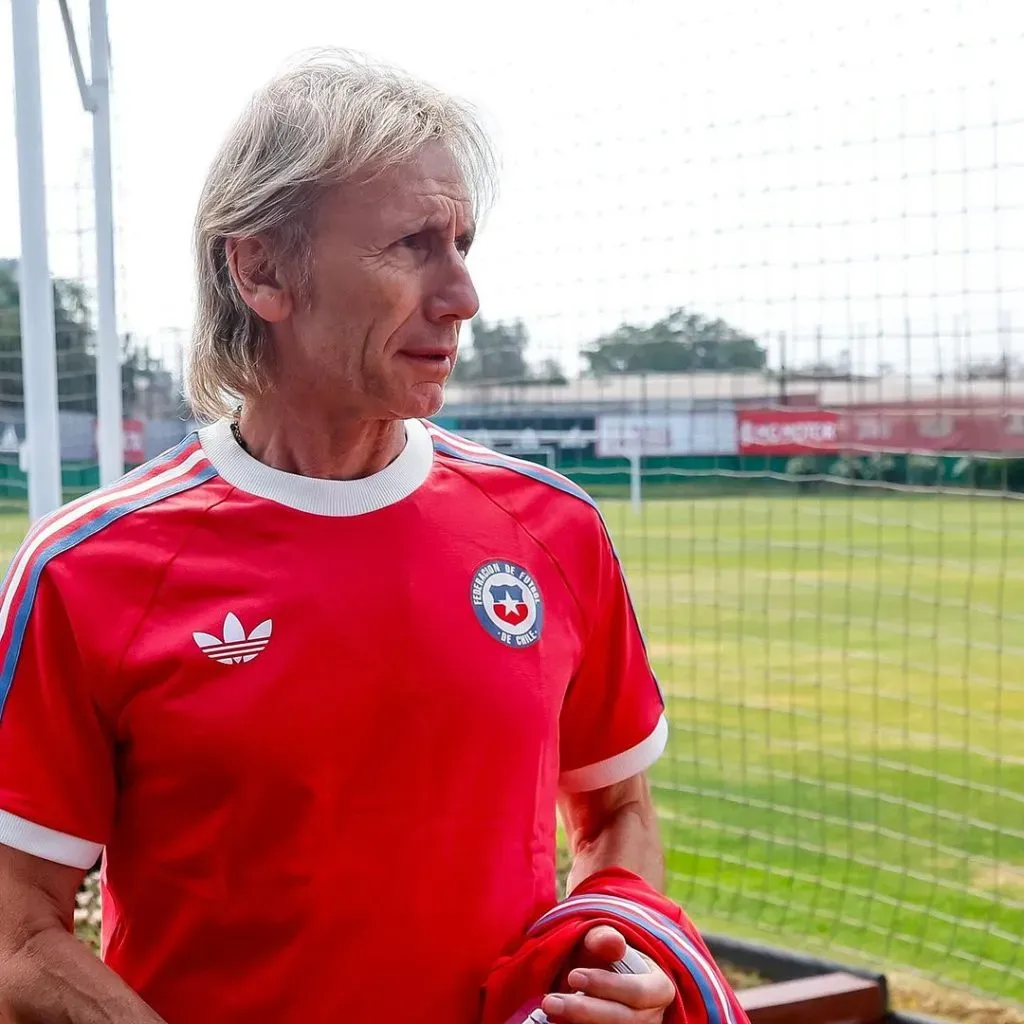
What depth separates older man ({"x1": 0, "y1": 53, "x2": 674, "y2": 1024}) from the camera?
1448mm

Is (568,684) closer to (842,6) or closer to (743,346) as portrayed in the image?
(842,6)

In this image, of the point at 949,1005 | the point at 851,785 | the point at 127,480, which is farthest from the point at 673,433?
the point at 127,480

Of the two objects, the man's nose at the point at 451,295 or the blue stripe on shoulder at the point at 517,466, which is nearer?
the man's nose at the point at 451,295

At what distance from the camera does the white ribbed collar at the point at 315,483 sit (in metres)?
1.58

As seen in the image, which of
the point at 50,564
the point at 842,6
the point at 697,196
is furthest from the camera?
the point at 697,196

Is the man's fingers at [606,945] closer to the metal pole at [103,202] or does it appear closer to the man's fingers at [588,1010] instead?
the man's fingers at [588,1010]

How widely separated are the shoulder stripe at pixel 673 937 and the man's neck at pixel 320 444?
1.81 ft

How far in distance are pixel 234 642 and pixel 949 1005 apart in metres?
3.14

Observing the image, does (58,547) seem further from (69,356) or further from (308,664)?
(69,356)

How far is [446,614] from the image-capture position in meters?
1.57

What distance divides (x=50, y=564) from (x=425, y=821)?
49 cm

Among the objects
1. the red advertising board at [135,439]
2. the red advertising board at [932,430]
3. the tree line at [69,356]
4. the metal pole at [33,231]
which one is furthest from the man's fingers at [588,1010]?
the red advertising board at [932,430]

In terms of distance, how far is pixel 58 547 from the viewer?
4.88ft

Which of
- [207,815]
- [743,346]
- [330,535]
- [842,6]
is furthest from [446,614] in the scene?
[743,346]
